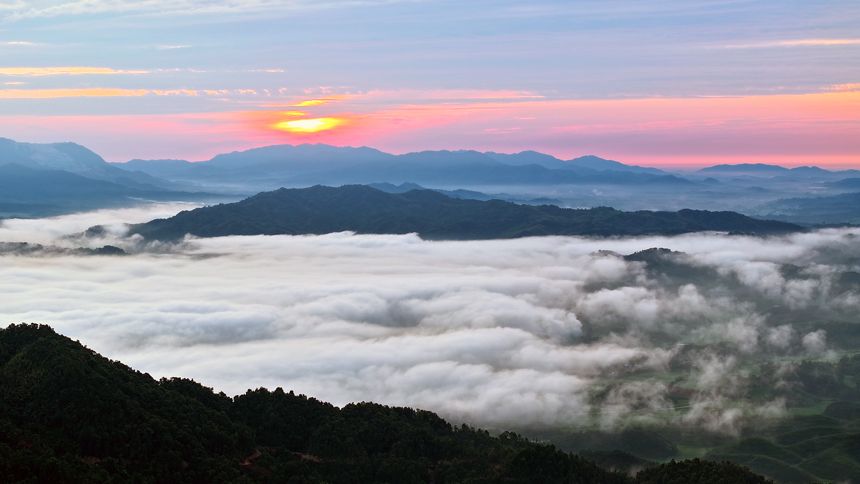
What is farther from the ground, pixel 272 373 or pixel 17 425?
pixel 17 425

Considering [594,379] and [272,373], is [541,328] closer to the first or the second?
[594,379]

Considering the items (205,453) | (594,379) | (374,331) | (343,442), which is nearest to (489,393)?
(594,379)

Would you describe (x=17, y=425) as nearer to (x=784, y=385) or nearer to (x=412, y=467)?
(x=412, y=467)

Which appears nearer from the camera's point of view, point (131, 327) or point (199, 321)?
point (131, 327)

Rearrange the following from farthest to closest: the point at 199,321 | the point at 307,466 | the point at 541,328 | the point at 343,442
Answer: the point at 541,328, the point at 199,321, the point at 343,442, the point at 307,466

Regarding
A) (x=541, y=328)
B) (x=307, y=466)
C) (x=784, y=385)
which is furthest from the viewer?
(x=541, y=328)

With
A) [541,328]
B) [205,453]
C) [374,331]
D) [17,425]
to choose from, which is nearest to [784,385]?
[541,328]
